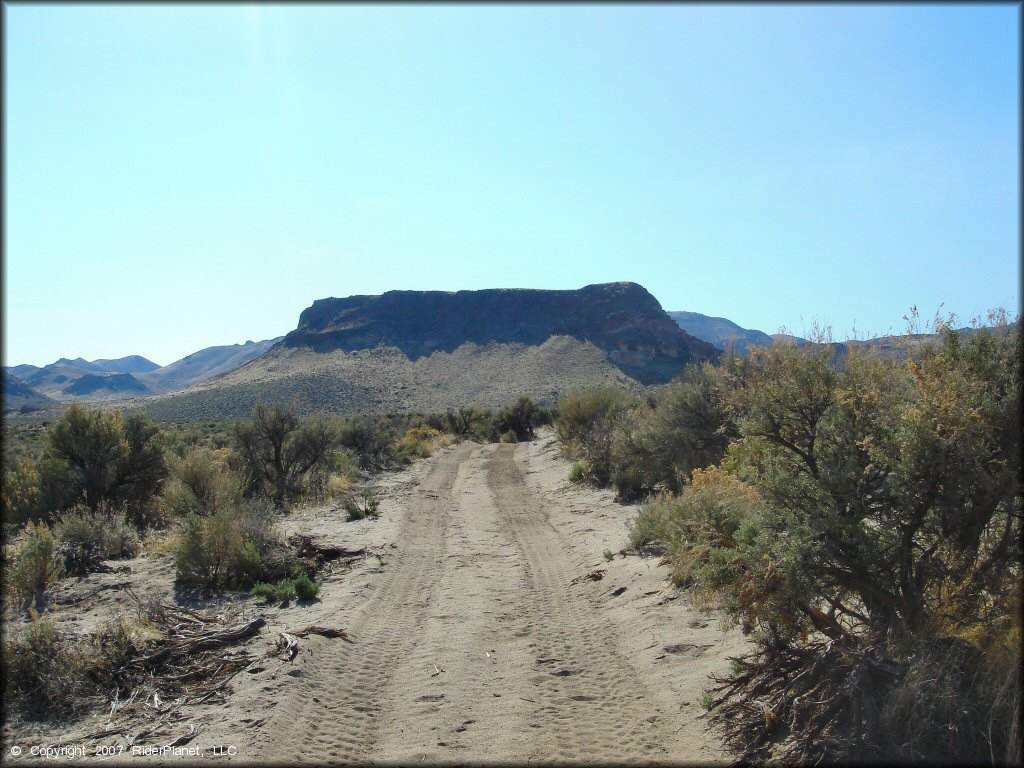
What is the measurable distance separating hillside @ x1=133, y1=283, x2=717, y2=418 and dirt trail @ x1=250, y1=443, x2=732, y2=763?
209 ft

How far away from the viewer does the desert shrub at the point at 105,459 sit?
14.0m

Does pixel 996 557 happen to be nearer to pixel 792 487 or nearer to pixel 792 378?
pixel 792 487

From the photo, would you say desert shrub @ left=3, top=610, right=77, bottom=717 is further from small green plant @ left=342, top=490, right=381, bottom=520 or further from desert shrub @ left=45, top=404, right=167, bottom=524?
desert shrub @ left=45, top=404, right=167, bottom=524

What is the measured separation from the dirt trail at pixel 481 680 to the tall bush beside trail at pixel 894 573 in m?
0.91

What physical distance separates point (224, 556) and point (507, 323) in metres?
97.2

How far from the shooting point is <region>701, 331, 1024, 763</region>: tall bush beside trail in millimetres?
3707

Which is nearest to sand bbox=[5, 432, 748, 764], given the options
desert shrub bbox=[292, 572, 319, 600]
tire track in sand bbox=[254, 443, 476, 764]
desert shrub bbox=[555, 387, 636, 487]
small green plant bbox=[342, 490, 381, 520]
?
tire track in sand bbox=[254, 443, 476, 764]

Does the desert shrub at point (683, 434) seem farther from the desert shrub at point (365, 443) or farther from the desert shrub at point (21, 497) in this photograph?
the desert shrub at point (21, 497)

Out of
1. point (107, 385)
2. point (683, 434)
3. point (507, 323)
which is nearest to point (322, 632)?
point (683, 434)

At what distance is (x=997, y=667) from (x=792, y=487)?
1.65 m

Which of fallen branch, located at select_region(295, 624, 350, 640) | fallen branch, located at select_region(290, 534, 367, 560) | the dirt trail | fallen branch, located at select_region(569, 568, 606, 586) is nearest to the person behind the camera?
the dirt trail

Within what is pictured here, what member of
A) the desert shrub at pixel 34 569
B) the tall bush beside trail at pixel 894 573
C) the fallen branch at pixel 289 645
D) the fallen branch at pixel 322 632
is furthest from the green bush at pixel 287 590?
the tall bush beside trail at pixel 894 573

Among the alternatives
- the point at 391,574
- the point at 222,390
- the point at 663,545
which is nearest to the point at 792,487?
the point at 663,545

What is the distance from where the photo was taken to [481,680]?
Result: 20.1 ft
